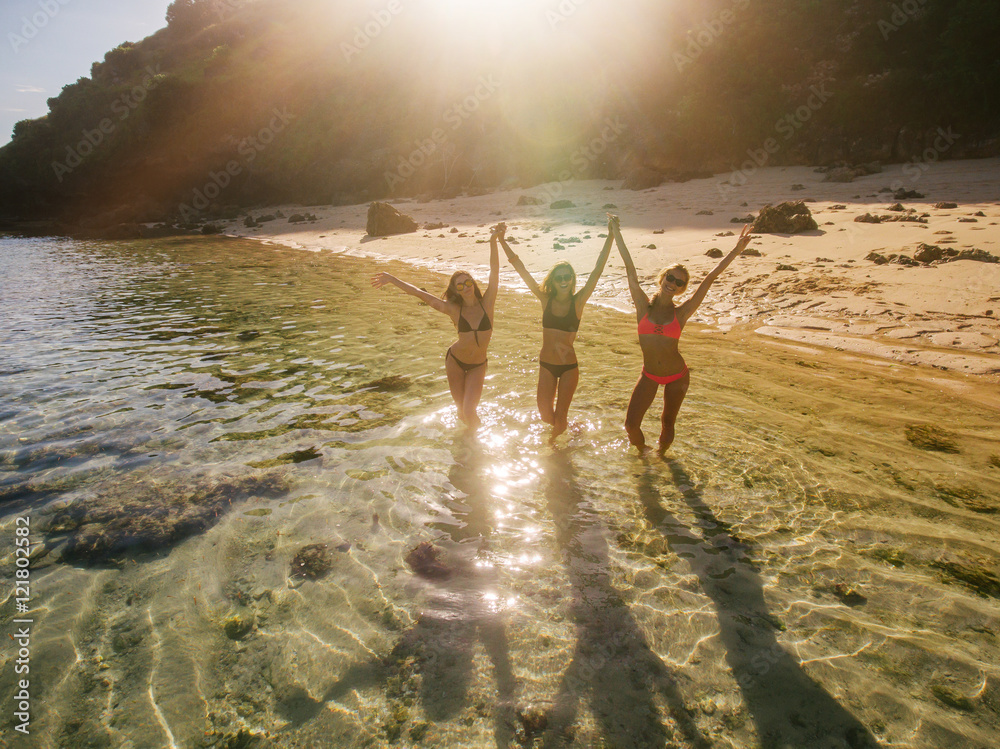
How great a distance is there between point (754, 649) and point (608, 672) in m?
0.91

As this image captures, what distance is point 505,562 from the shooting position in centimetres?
392

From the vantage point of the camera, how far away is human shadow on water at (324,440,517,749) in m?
2.93

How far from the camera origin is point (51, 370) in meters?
7.86

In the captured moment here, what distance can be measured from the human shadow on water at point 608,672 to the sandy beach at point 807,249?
19.2ft

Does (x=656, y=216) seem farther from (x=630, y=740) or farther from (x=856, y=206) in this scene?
(x=630, y=740)

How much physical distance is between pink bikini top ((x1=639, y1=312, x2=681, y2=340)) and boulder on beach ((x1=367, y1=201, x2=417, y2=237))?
18710 mm

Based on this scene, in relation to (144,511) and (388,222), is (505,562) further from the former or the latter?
(388,222)

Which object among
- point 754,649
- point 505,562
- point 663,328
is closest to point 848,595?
point 754,649

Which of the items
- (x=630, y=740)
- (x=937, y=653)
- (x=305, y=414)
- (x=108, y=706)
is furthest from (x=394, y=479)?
(x=937, y=653)

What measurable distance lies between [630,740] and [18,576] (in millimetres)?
4323

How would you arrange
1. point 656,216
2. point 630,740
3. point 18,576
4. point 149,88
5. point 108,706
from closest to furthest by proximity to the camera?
1. point 630,740
2. point 108,706
3. point 18,576
4. point 656,216
5. point 149,88

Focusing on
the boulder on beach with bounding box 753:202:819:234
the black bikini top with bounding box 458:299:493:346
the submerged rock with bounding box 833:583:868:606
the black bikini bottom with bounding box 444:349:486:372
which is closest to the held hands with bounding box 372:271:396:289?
the black bikini top with bounding box 458:299:493:346

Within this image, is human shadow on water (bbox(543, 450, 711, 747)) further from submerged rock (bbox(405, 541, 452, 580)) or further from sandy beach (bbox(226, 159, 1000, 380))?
sandy beach (bbox(226, 159, 1000, 380))

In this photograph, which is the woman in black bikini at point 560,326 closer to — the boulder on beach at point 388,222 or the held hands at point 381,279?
the held hands at point 381,279
